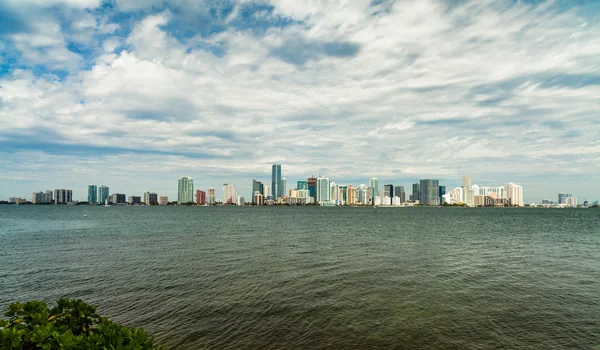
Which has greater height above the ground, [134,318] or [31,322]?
[31,322]

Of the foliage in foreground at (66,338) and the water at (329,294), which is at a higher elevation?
the foliage in foreground at (66,338)

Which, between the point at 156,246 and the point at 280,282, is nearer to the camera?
the point at 280,282

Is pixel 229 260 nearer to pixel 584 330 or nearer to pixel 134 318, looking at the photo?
pixel 134 318

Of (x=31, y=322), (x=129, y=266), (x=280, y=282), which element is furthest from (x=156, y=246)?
(x=31, y=322)

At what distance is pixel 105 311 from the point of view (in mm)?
24250

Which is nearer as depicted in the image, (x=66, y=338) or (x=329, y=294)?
(x=66, y=338)

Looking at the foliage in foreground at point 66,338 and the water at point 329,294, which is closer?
the foliage in foreground at point 66,338

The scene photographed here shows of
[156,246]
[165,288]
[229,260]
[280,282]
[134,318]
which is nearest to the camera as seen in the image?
[134,318]

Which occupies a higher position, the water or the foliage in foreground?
the foliage in foreground

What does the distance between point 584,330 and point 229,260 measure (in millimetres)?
35155

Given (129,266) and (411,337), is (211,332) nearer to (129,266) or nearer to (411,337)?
(411,337)

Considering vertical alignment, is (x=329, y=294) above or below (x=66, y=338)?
below

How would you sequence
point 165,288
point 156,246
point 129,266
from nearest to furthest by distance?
point 165,288
point 129,266
point 156,246

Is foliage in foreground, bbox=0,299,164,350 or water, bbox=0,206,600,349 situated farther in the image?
water, bbox=0,206,600,349
